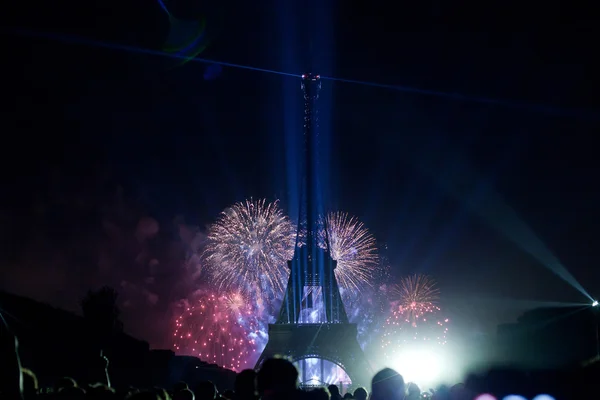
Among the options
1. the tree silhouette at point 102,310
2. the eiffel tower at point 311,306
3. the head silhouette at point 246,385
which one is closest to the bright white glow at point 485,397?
the head silhouette at point 246,385

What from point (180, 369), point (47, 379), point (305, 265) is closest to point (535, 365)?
point (47, 379)

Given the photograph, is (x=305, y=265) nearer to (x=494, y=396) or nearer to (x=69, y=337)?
(x=69, y=337)

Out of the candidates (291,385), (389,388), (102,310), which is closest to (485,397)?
(389,388)

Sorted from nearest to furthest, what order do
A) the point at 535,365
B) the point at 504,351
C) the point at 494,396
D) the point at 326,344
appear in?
the point at 535,365 < the point at 494,396 < the point at 504,351 < the point at 326,344

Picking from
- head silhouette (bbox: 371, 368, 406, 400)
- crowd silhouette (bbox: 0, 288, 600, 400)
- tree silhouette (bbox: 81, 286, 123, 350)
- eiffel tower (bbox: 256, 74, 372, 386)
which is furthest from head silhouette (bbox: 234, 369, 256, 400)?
eiffel tower (bbox: 256, 74, 372, 386)

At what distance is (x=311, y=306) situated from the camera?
56.0 meters

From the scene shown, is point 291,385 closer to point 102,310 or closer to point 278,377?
point 278,377

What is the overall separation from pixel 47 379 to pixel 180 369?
51.2ft

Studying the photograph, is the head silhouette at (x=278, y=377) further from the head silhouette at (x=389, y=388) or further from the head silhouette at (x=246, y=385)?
the head silhouette at (x=246, y=385)

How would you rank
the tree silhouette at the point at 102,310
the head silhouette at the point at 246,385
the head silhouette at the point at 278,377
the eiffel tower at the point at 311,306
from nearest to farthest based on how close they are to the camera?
the head silhouette at the point at 278,377, the head silhouette at the point at 246,385, the tree silhouette at the point at 102,310, the eiffel tower at the point at 311,306

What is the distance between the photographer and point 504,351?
24.8ft

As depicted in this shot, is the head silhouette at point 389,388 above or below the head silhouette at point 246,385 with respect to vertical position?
below

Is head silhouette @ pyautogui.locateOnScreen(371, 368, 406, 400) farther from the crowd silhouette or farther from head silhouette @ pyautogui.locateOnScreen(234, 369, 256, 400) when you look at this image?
head silhouette @ pyautogui.locateOnScreen(234, 369, 256, 400)

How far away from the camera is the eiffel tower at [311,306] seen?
163ft
